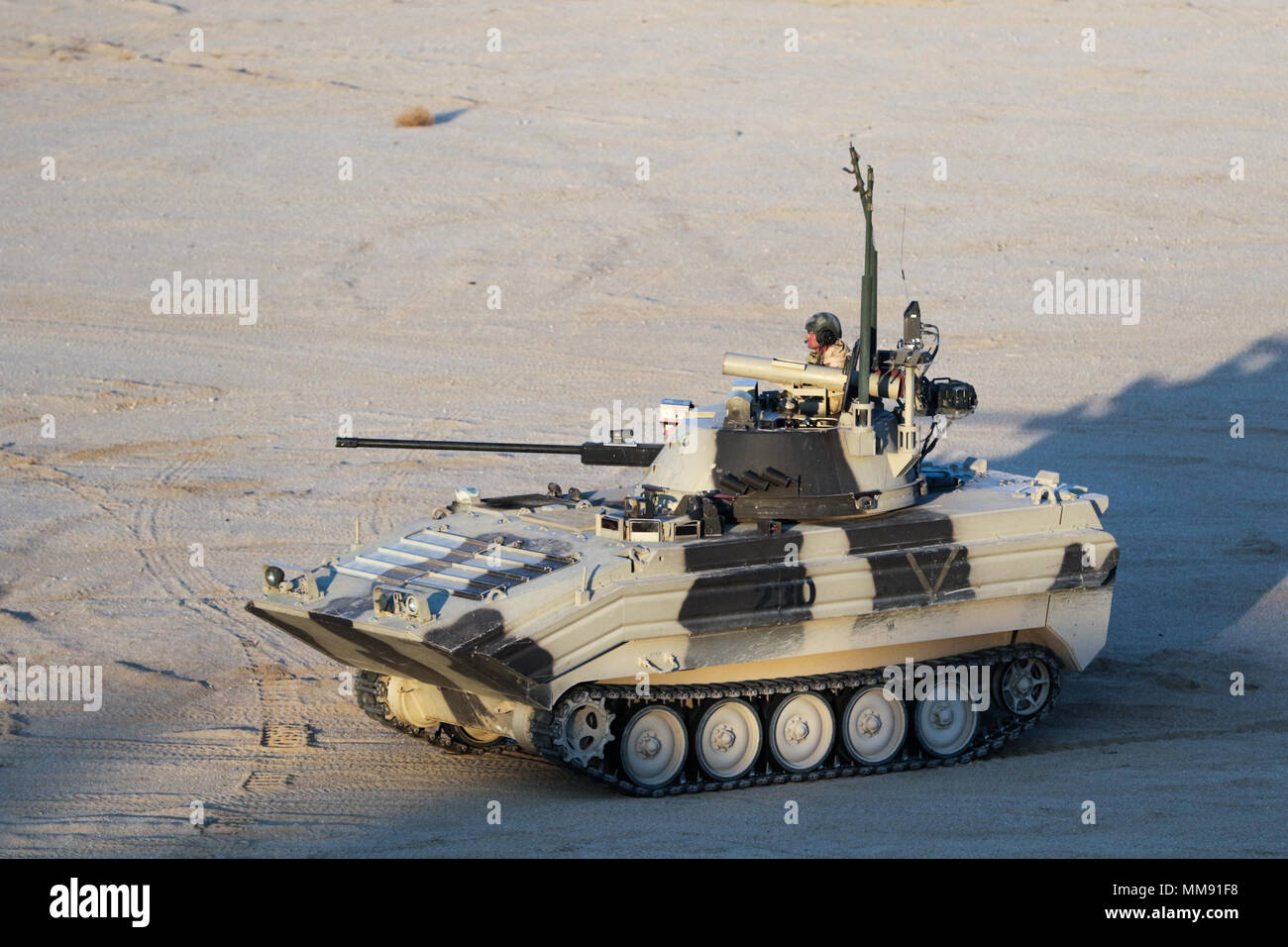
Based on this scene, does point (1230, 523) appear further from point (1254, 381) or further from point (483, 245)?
point (483, 245)

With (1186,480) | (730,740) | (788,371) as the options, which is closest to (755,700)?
(730,740)

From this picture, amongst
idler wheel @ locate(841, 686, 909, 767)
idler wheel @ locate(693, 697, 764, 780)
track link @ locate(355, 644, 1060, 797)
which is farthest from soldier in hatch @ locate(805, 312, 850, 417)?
idler wheel @ locate(693, 697, 764, 780)

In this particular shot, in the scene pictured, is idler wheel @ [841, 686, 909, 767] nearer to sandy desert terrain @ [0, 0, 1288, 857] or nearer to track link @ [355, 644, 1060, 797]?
track link @ [355, 644, 1060, 797]

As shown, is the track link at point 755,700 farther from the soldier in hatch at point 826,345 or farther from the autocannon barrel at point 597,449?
the soldier in hatch at point 826,345

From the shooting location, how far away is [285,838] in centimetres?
1179

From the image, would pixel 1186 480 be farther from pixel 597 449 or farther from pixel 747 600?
pixel 747 600

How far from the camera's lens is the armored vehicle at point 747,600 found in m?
12.5

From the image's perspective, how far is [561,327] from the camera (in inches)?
1017

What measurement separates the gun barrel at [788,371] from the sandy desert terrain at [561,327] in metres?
2.81

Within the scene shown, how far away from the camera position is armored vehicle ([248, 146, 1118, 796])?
41.0ft

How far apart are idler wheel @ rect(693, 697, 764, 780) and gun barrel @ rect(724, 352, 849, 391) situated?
2.41m

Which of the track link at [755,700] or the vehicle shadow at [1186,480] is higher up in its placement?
the vehicle shadow at [1186,480]

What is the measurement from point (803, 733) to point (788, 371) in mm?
2585

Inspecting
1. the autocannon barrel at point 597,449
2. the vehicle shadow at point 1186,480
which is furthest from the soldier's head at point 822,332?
the vehicle shadow at point 1186,480
